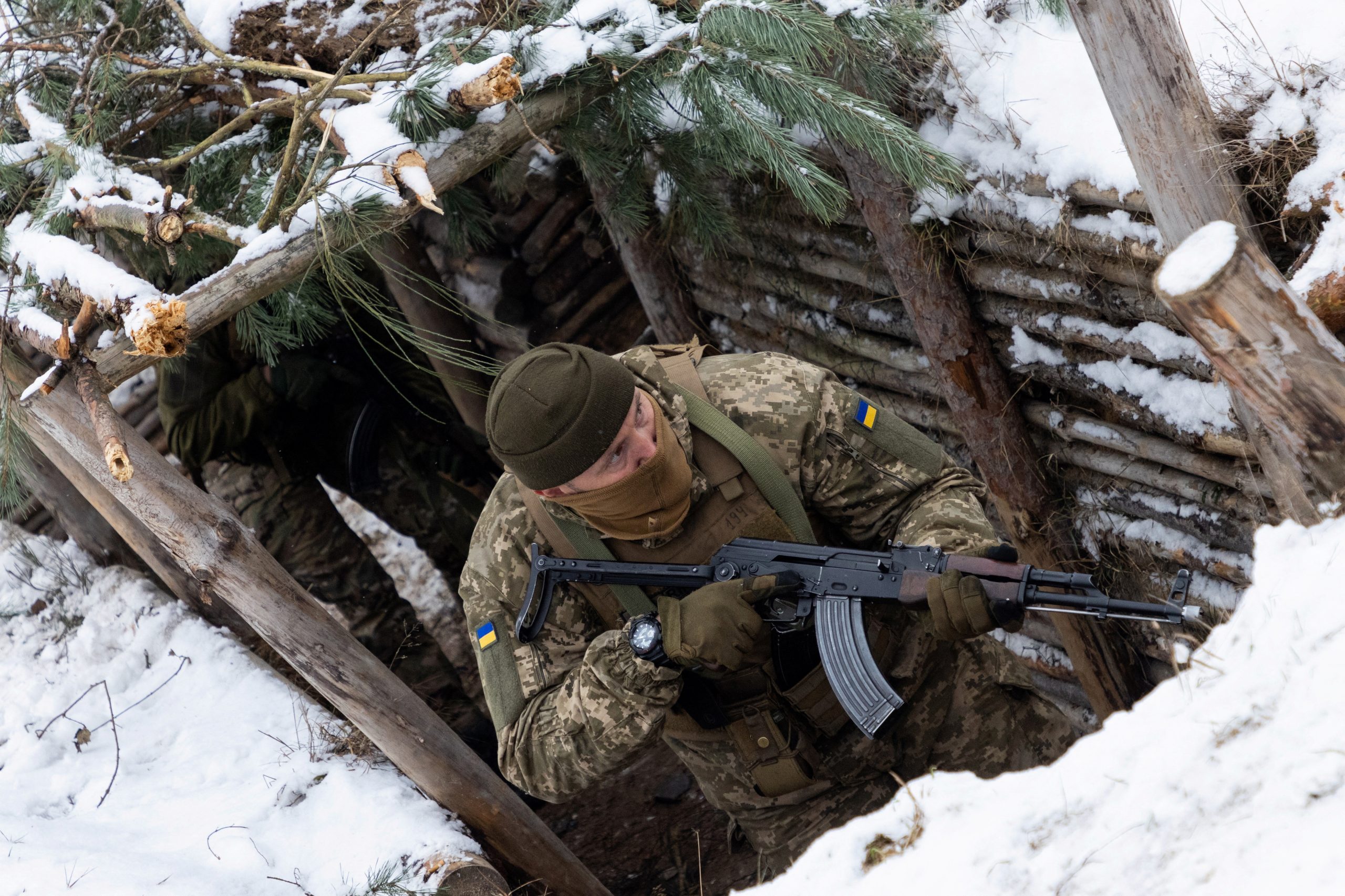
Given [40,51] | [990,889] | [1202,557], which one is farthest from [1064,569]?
[40,51]

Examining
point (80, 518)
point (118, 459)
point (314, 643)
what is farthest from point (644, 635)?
point (80, 518)

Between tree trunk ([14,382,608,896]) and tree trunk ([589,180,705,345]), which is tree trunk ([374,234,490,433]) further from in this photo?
tree trunk ([14,382,608,896])

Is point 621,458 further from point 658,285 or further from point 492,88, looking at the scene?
point 658,285

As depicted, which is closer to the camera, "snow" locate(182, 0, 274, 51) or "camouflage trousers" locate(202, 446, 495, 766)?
"snow" locate(182, 0, 274, 51)

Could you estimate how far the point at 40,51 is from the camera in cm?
363

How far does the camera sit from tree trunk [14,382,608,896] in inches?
122

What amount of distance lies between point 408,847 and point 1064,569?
7.78ft

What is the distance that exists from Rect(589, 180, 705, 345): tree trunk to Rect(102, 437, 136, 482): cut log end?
8.08 feet

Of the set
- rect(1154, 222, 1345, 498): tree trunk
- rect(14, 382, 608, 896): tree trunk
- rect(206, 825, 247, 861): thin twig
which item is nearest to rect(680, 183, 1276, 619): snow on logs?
rect(1154, 222, 1345, 498): tree trunk

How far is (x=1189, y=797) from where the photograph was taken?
1709mm

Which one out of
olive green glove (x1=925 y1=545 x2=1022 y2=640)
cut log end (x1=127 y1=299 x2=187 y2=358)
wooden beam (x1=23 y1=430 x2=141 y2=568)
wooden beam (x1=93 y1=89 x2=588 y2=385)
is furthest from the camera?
wooden beam (x1=23 y1=430 x2=141 y2=568)

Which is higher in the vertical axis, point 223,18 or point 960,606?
point 223,18

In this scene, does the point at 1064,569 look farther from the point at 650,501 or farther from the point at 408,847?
the point at 408,847

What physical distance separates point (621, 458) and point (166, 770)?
2.60 meters
